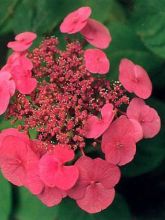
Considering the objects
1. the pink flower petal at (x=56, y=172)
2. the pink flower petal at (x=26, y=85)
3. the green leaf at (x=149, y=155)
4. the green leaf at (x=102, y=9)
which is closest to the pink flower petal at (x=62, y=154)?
the pink flower petal at (x=56, y=172)

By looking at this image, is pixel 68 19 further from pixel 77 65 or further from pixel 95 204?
pixel 95 204

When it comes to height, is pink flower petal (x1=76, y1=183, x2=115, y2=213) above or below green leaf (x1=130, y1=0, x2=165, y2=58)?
below

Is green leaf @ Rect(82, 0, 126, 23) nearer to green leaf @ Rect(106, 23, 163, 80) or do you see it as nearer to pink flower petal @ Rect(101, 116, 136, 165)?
green leaf @ Rect(106, 23, 163, 80)

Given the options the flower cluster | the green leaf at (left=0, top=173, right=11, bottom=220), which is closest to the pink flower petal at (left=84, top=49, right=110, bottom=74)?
the flower cluster

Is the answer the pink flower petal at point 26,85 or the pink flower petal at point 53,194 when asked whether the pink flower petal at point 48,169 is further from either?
the pink flower petal at point 26,85

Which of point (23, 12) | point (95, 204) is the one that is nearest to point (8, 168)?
point (95, 204)

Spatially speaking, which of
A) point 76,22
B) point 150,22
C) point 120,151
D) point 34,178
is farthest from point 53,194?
point 150,22
